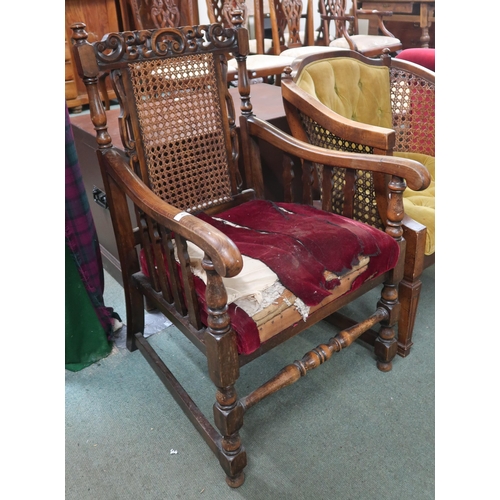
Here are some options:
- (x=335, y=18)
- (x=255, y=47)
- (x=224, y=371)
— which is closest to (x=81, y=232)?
(x=224, y=371)

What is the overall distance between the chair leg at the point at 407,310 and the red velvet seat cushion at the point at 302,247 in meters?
0.16

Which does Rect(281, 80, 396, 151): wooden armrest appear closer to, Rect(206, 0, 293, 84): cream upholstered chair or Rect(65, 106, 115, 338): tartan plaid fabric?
Rect(65, 106, 115, 338): tartan plaid fabric

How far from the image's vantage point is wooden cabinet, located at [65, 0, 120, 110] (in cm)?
424

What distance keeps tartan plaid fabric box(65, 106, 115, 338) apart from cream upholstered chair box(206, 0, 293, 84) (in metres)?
1.53

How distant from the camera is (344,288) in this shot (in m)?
1.38

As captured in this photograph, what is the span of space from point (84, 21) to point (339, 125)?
369 centimetres

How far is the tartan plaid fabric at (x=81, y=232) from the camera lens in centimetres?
154

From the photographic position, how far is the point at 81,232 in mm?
1628

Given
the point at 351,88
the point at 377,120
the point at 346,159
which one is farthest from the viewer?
the point at 377,120

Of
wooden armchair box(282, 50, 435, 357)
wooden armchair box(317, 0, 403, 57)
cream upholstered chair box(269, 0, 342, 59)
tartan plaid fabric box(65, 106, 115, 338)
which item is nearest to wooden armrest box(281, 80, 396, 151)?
wooden armchair box(282, 50, 435, 357)

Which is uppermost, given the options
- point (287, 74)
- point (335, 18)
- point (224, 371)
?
point (335, 18)

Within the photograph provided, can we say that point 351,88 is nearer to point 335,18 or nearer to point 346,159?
point 346,159

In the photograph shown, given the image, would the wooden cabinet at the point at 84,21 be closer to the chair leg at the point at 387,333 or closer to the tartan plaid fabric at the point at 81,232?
the tartan plaid fabric at the point at 81,232

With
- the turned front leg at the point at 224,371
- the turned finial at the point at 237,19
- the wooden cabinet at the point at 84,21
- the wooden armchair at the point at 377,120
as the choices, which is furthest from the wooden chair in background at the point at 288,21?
the turned front leg at the point at 224,371
